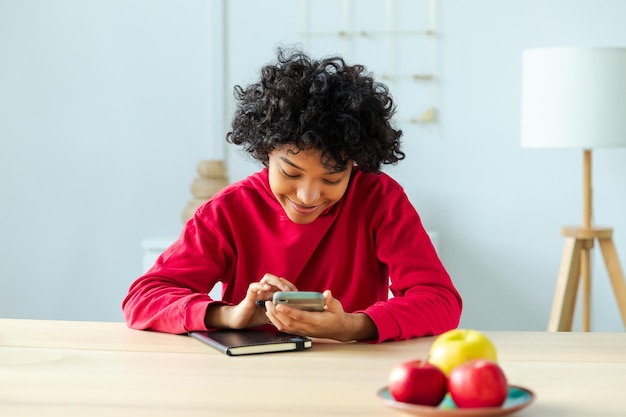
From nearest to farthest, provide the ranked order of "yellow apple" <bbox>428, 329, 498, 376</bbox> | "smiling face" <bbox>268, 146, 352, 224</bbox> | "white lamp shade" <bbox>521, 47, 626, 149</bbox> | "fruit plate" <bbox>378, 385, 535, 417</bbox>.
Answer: "fruit plate" <bbox>378, 385, 535, 417</bbox>
"yellow apple" <bbox>428, 329, 498, 376</bbox>
"smiling face" <bbox>268, 146, 352, 224</bbox>
"white lamp shade" <bbox>521, 47, 626, 149</bbox>

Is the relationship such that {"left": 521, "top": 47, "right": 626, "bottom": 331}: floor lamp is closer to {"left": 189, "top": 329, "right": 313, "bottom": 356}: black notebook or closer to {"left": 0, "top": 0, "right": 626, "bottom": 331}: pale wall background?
{"left": 0, "top": 0, "right": 626, "bottom": 331}: pale wall background

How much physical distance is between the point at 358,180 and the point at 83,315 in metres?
2.20

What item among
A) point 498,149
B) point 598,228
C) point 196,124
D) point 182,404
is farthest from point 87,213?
point 182,404

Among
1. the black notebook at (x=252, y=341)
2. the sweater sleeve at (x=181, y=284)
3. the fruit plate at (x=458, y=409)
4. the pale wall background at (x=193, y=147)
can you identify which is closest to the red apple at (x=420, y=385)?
the fruit plate at (x=458, y=409)

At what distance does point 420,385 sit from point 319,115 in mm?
Answer: 781

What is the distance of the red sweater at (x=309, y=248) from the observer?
72.2 inches

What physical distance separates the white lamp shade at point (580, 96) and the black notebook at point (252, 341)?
6.18 feet

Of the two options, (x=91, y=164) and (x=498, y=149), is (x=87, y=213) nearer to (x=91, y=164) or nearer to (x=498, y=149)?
(x=91, y=164)

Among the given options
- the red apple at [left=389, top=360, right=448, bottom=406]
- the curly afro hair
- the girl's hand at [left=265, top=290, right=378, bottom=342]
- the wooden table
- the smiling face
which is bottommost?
the wooden table

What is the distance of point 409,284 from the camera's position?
1790mm

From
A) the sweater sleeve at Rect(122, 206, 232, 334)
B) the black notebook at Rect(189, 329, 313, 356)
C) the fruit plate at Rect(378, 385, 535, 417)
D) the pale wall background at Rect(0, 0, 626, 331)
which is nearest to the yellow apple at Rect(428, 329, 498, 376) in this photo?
the fruit plate at Rect(378, 385, 535, 417)

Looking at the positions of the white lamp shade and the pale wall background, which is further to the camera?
the pale wall background

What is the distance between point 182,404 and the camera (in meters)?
1.18

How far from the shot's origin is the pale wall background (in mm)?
3652
